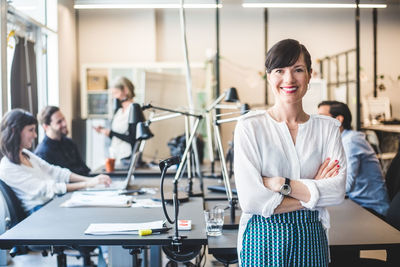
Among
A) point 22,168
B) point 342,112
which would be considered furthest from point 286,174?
point 342,112

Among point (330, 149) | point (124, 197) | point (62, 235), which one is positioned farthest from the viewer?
point (124, 197)

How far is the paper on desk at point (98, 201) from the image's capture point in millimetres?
2430

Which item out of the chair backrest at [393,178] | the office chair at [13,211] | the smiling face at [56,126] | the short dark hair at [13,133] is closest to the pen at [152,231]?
the office chair at [13,211]

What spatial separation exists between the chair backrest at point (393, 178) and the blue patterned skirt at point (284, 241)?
1.73m

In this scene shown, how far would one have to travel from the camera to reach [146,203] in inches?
97.5

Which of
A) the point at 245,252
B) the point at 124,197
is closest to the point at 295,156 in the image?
the point at 245,252

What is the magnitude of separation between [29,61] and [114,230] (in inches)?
140

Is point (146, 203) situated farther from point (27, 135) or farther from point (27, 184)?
point (27, 135)

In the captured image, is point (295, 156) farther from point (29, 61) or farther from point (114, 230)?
point (29, 61)

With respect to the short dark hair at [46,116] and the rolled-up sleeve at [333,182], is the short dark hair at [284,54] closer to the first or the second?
the rolled-up sleeve at [333,182]

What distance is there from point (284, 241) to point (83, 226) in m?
0.97

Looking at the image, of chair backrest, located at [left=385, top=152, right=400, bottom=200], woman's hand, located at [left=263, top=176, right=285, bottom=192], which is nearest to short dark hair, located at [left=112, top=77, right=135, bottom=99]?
chair backrest, located at [left=385, top=152, right=400, bottom=200]

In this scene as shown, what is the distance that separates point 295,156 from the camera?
5.01ft

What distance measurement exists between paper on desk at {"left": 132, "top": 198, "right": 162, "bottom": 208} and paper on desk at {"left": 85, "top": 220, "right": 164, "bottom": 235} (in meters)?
0.40
